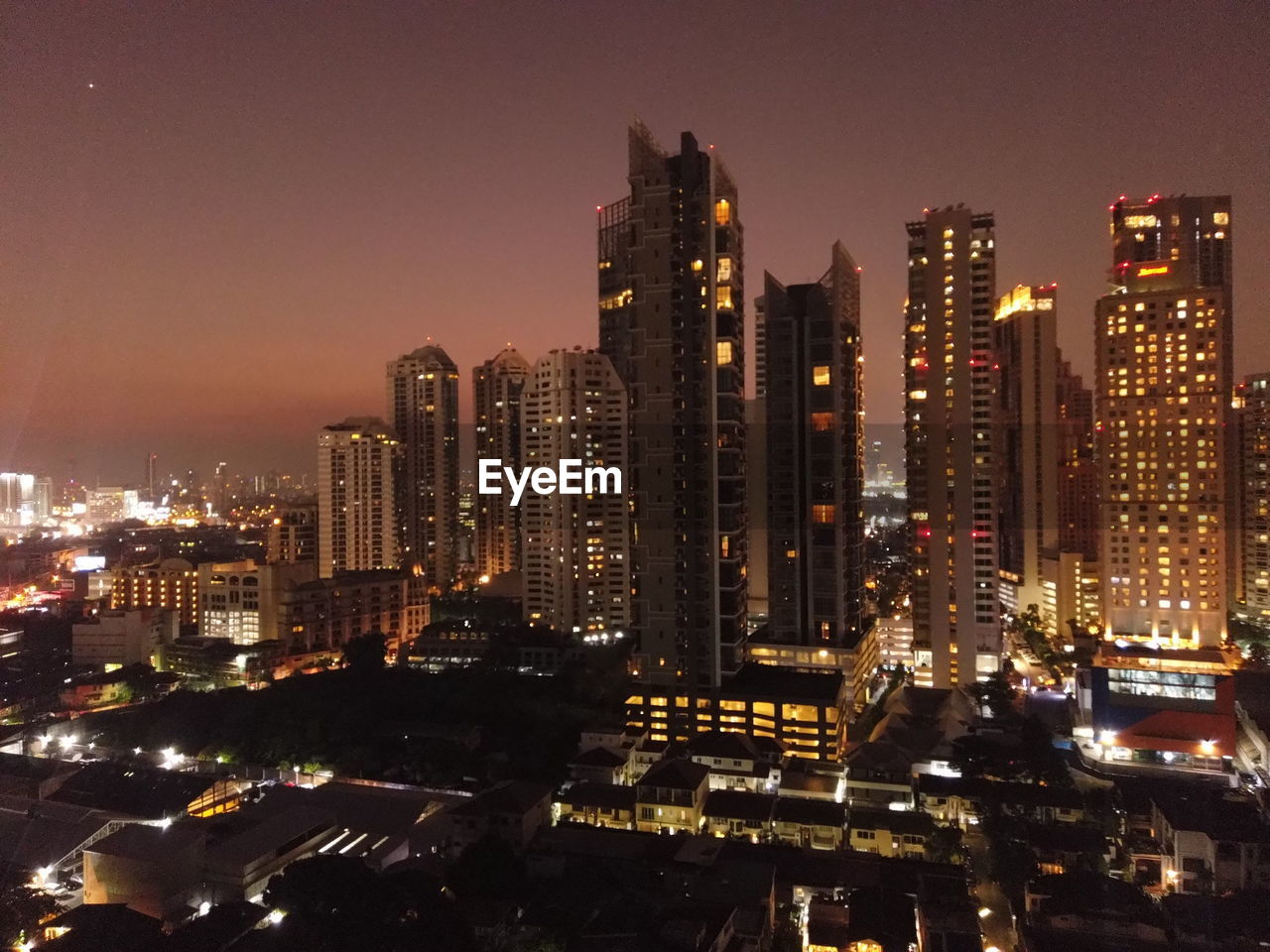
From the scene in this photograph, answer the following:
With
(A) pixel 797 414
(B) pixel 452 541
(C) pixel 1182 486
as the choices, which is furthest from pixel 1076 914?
(B) pixel 452 541

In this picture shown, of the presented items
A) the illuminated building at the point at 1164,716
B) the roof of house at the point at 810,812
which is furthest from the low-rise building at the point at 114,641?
the illuminated building at the point at 1164,716

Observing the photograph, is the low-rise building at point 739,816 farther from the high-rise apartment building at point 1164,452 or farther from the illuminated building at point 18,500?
the illuminated building at point 18,500

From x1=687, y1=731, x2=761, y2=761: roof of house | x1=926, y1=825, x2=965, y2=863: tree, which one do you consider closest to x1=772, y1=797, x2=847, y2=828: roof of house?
x1=926, y1=825, x2=965, y2=863: tree

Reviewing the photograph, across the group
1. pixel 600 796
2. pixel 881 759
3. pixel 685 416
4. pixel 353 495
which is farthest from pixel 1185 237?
pixel 353 495

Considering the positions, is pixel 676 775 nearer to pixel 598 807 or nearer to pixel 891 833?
pixel 598 807

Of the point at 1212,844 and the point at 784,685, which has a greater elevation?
the point at 784,685

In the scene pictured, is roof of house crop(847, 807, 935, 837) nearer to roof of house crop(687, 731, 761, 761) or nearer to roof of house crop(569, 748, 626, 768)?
roof of house crop(687, 731, 761, 761)
